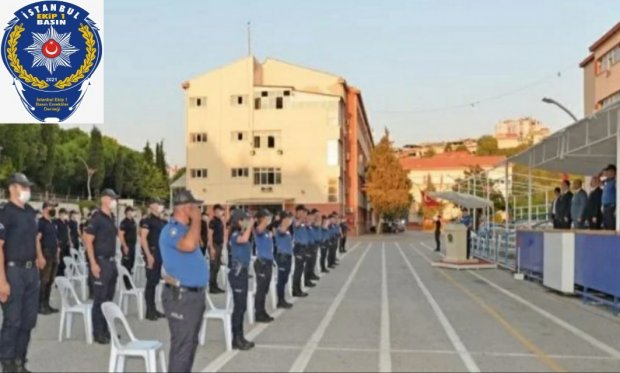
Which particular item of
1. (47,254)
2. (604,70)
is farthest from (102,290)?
(604,70)

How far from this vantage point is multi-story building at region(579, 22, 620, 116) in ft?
129

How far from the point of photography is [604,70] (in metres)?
41.7

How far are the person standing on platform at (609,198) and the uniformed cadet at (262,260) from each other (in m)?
7.47

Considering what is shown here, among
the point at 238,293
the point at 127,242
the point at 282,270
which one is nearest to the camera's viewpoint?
the point at 238,293

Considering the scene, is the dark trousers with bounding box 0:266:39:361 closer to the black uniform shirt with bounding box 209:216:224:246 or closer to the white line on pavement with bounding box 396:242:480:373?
the white line on pavement with bounding box 396:242:480:373

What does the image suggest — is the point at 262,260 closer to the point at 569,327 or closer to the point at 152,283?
the point at 152,283

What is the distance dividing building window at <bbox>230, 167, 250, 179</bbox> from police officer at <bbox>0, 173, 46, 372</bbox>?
49.8 m

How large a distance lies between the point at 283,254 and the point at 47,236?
13.4 ft

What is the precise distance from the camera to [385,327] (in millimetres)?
10312

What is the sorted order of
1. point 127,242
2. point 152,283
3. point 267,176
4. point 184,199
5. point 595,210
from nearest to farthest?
point 184,199 < point 152,283 < point 127,242 < point 595,210 < point 267,176

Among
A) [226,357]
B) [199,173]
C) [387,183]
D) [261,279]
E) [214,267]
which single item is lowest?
[226,357]

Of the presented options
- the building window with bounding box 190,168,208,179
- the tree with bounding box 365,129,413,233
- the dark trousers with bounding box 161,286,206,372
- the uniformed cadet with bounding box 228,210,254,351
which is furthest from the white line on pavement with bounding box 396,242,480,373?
the tree with bounding box 365,129,413,233

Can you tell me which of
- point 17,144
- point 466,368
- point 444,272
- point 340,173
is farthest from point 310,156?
point 466,368

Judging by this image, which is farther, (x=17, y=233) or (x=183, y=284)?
→ (x=17, y=233)
